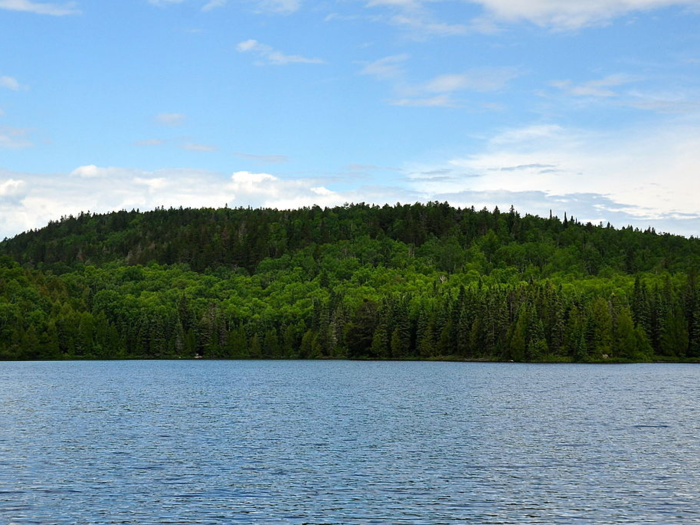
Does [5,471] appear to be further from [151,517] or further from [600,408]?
[600,408]

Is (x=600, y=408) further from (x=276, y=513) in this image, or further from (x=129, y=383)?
(x=129, y=383)

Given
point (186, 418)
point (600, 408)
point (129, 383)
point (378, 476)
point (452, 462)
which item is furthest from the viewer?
point (129, 383)

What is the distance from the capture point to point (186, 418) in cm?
8062

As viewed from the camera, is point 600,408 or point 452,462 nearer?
Result: point 452,462

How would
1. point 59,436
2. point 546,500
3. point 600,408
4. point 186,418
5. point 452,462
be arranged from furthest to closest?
point 600,408, point 186,418, point 59,436, point 452,462, point 546,500

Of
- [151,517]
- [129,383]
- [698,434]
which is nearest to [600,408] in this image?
[698,434]

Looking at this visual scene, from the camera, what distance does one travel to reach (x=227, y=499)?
1667 inches

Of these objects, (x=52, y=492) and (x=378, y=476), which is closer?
(x=52, y=492)

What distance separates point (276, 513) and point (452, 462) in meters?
17.7

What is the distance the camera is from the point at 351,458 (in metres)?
55.2

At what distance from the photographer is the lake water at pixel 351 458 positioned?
39.9 meters

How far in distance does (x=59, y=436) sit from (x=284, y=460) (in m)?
22.6

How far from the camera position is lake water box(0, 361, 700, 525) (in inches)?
1570


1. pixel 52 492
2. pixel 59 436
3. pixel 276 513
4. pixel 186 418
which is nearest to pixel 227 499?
pixel 276 513
